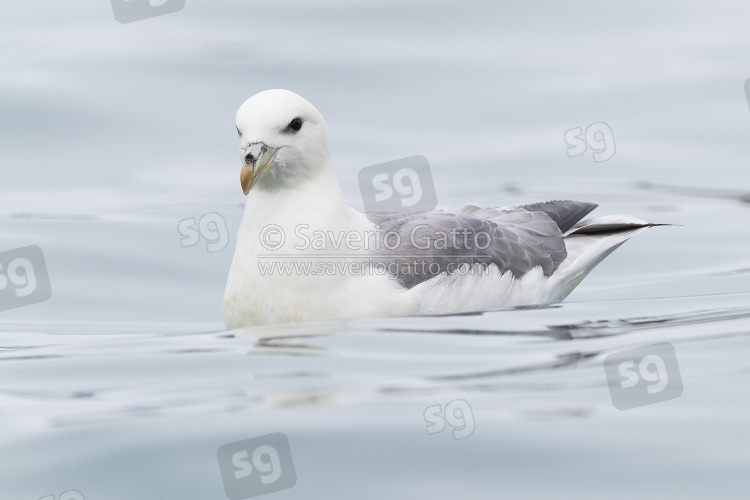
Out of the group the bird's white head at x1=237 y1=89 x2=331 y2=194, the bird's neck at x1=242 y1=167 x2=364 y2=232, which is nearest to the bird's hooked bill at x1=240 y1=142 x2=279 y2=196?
the bird's white head at x1=237 y1=89 x2=331 y2=194

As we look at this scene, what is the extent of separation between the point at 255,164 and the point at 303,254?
549 millimetres

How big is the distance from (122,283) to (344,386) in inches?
A: 164

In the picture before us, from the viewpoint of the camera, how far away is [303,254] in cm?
690

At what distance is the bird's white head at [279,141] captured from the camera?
6656 mm

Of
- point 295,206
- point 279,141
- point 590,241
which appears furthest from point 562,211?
point 279,141

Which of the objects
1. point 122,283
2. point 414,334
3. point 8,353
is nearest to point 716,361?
point 414,334

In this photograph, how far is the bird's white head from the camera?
6656mm

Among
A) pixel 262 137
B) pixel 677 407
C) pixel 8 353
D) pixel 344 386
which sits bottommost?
pixel 677 407

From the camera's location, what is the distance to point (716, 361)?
5.97m

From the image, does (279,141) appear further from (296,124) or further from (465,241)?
(465,241)

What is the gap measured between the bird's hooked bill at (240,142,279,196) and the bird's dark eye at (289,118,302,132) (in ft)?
0.59

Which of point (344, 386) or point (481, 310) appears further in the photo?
point (481, 310)

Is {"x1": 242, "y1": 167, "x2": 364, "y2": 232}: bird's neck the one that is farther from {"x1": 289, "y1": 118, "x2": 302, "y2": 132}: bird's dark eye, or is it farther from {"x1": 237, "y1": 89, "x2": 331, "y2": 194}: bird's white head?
{"x1": 289, "y1": 118, "x2": 302, "y2": 132}: bird's dark eye

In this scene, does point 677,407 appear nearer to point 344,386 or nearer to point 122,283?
point 344,386
